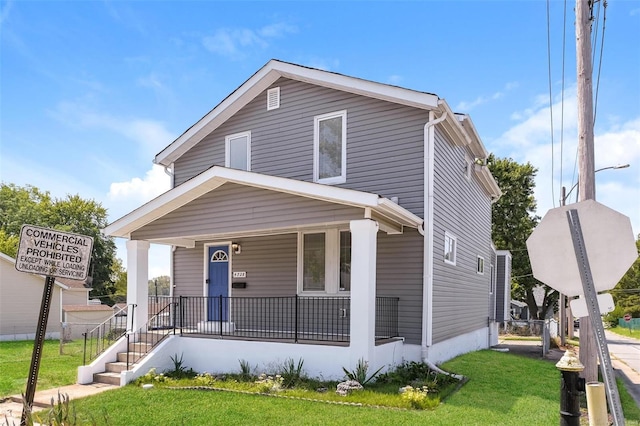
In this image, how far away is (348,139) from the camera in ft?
36.3

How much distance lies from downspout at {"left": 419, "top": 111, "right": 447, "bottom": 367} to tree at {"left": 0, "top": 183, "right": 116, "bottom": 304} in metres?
39.1

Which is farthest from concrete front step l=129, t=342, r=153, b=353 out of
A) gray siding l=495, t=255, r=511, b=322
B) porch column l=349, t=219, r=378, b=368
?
gray siding l=495, t=255, r=511, b=322

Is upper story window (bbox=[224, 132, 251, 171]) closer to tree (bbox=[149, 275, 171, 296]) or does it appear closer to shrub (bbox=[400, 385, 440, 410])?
tree (bbox=[149, 275, 171, 296])

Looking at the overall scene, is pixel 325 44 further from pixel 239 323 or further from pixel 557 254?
pixel 557 254

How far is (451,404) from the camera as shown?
7219mm

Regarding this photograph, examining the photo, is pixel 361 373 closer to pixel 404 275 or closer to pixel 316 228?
pixel 404 275

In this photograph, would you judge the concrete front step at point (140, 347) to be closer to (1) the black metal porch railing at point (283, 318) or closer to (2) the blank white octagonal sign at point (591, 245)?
(1) the black metal porch railing at point (283, 318)

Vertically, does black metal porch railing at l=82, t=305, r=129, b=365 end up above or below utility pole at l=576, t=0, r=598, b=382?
below

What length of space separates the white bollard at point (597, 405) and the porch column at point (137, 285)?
9.85m

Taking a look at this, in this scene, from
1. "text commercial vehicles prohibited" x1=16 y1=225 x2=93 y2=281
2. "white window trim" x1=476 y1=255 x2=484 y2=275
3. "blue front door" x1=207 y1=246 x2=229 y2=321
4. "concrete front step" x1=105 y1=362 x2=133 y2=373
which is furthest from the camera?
"white window trim" x1=476 y1=255 x2=484 y2=275

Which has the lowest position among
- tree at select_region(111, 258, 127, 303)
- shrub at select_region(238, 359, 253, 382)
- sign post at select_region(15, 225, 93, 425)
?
tree at select_region(111, 258, 127, 303)

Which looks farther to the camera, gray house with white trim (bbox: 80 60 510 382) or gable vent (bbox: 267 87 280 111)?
gable vent (bbox: 267 87 280 111)

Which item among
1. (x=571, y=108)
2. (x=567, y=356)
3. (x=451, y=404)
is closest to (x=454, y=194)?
(x=571, y=108)

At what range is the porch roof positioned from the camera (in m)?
8.43
